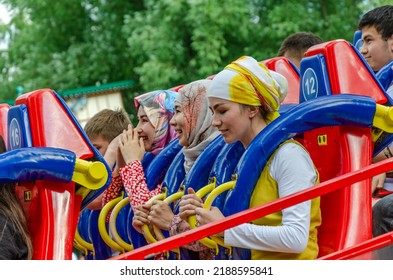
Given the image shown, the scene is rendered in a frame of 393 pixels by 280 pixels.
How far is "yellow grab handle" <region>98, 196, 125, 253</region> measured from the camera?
15.7ft

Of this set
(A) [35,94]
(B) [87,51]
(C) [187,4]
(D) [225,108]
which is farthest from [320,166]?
(B) [87,51]

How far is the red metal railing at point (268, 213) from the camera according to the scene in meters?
3.02

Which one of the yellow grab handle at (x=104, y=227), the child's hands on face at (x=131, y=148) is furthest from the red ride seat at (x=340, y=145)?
the yellow grab handle at (x=104, y=227)

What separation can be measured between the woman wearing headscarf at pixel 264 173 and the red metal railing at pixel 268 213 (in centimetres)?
28

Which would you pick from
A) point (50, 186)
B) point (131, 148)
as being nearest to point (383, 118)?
point (50, 186)

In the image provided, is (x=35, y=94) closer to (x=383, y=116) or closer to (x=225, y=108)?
(x=225, y=108)

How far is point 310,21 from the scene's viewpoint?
1409 centimetres

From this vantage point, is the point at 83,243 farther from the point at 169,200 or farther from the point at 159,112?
the point at 169,200

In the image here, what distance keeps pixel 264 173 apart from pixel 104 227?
54.7 inches

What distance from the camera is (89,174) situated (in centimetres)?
383

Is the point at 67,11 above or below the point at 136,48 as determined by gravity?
above

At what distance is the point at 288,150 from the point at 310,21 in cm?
1071

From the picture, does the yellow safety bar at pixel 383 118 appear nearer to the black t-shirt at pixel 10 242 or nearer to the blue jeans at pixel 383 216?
the blue jeans at pixel 383 216

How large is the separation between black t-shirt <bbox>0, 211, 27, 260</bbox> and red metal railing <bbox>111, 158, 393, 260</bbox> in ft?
2.41
